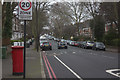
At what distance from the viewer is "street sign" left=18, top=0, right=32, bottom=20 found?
7.89 metres

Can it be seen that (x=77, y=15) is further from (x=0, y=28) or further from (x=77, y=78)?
(x=77, y=78)

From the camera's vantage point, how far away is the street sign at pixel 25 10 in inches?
311

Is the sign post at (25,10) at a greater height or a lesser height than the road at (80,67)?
greater

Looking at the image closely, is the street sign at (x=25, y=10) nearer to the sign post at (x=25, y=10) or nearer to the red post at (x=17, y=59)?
the sign post at (x=25, y=10)

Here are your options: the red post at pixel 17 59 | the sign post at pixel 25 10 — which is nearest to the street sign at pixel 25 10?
the sign post at pixel 25 10

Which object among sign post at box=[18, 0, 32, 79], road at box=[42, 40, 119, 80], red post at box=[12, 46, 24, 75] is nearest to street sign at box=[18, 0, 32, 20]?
sign post at box=[18, 0, 32, 79]

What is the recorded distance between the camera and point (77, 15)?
51469 mm

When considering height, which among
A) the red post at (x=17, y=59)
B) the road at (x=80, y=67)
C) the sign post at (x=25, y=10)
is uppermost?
the sign post at (x=25, y=10)

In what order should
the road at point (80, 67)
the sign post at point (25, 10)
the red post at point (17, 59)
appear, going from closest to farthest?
the sign post at point (25, 10) → the red post at point (17, 59) → the road at point (80, 67)

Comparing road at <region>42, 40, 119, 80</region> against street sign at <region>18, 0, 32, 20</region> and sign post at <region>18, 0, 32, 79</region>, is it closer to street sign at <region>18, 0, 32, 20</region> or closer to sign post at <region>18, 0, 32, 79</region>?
sign post at <region>18, 0, 32, 79</region>

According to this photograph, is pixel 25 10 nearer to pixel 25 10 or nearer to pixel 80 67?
pixel 25 10

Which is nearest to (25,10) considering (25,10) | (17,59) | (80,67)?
→ (25,10)

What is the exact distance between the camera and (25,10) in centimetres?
791

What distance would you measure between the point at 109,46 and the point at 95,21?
776cm
